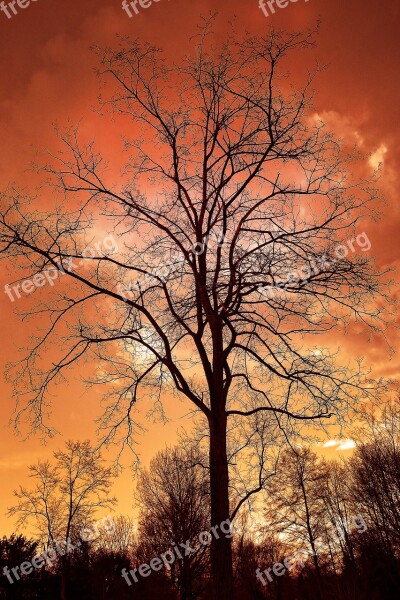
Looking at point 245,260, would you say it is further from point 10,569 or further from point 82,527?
point 10,569

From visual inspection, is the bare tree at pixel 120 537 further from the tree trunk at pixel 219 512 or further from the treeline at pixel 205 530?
the tree trunk at pixel 219 512

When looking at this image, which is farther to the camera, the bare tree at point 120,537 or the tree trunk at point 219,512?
the bare tree at point 120,537

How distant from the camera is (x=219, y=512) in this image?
6809 mm

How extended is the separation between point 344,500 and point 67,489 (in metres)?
19.4

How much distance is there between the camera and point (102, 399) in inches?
340

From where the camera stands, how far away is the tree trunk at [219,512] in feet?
21.0

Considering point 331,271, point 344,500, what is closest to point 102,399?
point 331,271

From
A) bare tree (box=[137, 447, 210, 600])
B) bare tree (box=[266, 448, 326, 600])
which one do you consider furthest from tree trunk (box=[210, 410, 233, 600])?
bare tree (box=[266, 448, 326, 600])

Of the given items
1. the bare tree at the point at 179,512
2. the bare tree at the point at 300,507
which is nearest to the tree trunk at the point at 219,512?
the bare tree at the point at 179,512

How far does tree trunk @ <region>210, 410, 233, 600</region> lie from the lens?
641 centimetres

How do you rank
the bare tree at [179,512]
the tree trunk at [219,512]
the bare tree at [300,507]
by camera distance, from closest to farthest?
1. the tree trunk at [219,512]
2. the bare tree at [179,512]
3. the bare tree at [300,507]

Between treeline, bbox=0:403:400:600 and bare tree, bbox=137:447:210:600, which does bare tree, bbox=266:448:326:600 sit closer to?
treeline, bbox=0:403:400:600

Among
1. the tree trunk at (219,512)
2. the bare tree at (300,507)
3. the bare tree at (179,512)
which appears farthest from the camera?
the bare tree at (300,507)

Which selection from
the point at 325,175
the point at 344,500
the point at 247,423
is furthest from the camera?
the point at 344,500
